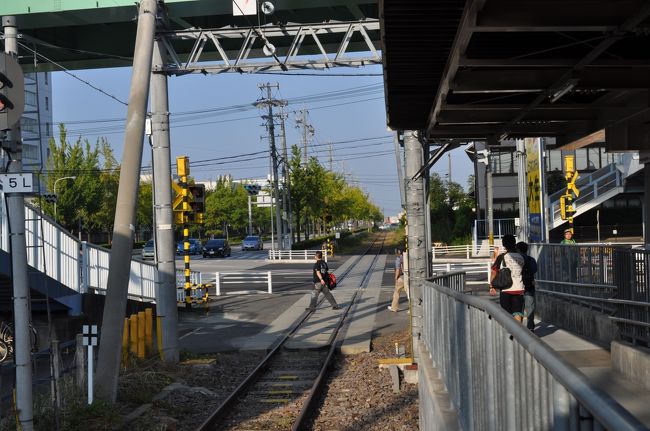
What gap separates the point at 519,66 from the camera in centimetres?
670

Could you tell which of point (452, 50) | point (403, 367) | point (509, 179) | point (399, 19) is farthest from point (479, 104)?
point (509, 179)

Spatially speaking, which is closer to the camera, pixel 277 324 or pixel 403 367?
pixel 403 367

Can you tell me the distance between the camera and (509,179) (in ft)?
193

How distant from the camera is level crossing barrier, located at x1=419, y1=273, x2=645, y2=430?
215cm

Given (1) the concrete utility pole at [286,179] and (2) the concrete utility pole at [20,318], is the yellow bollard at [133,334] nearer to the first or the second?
(2) the concrete utility pole at [20,318]

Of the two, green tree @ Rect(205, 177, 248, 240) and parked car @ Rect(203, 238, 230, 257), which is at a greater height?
green tree @ Rect(205, 177, 248, 240)

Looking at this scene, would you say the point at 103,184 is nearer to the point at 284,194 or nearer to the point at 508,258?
the point at 284,194

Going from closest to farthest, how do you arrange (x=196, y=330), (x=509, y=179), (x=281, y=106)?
(x=196, y=330)
(x=509, y=179)
(x=281, y=106)

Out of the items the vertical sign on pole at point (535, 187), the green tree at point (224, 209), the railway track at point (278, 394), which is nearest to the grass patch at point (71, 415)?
the railway track at point (278, 394)

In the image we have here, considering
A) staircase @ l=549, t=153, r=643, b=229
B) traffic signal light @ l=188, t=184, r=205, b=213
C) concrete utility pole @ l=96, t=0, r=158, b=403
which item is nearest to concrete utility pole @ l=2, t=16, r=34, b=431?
concrete utility pole @ l=96, t=0, r=158, b=403

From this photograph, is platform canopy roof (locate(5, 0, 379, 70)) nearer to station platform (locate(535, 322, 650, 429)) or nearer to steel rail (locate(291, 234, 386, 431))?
steel rail (locate(291, 234, 386, 431))

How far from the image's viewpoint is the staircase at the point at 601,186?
128 feet

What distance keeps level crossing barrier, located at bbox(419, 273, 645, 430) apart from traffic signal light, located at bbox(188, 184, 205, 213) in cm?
1267

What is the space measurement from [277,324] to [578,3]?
15.7 meters
